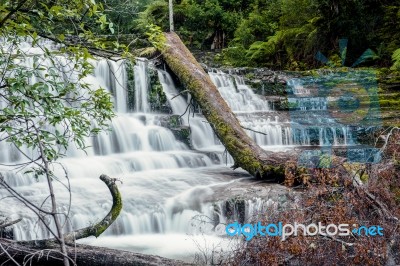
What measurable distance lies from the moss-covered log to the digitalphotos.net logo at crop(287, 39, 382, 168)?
2.25 metres

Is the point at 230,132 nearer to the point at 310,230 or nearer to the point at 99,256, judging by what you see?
the point at 310,230

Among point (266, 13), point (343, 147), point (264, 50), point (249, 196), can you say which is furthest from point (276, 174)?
point (266, 13)

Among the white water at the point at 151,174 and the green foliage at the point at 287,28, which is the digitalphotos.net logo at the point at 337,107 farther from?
the green foliage at the point at 287,28

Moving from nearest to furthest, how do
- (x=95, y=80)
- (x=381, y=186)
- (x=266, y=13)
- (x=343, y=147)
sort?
(x=381, y=186)
(x=343, y=147)
(x=95, y=80)
(x=266, y=13)

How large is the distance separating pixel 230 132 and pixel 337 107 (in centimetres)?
542

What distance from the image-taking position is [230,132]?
8.24 m

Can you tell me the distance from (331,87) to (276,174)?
6679 mm

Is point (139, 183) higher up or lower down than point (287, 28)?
lower down

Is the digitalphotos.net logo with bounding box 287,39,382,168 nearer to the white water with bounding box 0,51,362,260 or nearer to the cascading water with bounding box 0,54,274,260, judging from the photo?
the white water with bounding box 0,51,362,260

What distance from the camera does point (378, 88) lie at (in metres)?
12.8

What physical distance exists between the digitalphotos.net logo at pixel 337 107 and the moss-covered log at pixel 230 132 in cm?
225

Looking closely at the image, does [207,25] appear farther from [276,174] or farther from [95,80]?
[276,174]

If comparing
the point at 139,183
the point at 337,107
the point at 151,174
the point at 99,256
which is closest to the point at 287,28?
the point at 337,107

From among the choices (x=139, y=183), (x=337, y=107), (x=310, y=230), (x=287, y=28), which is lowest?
(x=139, y=183)
